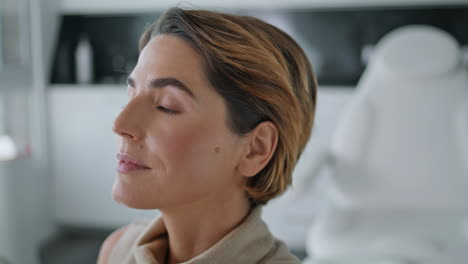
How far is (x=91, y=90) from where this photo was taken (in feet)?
9.30

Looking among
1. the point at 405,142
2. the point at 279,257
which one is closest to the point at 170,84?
the point at 279,257

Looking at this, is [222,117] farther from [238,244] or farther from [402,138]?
[402,138]

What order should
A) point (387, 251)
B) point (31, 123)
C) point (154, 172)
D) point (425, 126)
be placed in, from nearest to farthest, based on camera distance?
point (154, 172) → point (387, 251) → point (425, 126) → point (31, 123)

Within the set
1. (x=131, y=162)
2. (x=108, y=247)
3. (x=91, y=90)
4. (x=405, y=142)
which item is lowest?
(x=91, y=90)

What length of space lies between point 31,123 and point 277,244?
7.77 feet

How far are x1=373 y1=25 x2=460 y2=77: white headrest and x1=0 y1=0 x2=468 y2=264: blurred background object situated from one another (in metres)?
0.69

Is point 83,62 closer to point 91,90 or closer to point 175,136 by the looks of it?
point 91,90

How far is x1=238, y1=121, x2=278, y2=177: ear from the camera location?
27.0 inches

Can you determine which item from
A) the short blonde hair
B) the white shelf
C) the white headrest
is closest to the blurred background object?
the white shelf

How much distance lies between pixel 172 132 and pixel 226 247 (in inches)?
6.9

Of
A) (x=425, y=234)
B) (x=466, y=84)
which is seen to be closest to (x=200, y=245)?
(x=425, y=234)

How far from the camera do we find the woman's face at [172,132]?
63 centimetres

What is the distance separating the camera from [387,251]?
55.5 inches

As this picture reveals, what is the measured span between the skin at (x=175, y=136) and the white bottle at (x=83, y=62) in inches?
96.2
